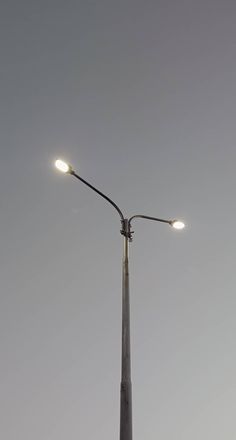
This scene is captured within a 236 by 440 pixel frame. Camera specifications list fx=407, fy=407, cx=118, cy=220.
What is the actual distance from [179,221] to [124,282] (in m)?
2.84

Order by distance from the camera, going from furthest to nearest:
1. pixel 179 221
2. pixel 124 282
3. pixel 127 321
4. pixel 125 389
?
1. pixel 179 221
2. pixel 124 282
3. pixel 127 321
4. pixel 125 389

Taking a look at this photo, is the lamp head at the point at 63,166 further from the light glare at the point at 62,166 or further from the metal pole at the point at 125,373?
the metal pole at the point at 125,373

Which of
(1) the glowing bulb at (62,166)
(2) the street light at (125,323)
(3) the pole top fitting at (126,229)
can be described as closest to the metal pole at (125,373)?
(2) the street light at (125,323)

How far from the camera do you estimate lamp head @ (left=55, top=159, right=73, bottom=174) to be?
32.6 feet

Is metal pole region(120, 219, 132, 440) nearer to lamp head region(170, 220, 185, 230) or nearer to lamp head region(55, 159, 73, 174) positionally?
lamp head region(170, 220, 185, 230)

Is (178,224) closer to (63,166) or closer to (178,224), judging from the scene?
(178,224)

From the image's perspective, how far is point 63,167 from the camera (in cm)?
1002

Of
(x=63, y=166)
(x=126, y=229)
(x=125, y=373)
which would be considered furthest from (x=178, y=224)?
(x=125, y=373)

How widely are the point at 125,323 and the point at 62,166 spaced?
4.16m

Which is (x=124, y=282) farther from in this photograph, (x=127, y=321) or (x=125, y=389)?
(x=125, y=389)

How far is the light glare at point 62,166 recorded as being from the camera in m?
9.95

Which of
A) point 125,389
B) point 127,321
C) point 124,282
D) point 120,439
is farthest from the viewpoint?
point 124,282

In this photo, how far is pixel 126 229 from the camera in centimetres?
988

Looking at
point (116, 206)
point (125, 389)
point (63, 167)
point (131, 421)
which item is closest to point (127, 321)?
point (125, 389)
